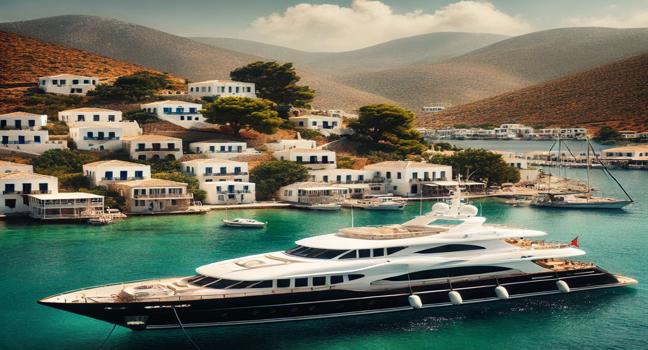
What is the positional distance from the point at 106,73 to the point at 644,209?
279ft

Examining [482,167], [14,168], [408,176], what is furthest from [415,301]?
[482,167]

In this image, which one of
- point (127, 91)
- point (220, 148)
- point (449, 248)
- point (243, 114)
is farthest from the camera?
point (127, 91)

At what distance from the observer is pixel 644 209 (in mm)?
74875

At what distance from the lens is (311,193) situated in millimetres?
78562

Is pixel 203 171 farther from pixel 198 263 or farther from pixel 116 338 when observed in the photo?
pixel 116 338

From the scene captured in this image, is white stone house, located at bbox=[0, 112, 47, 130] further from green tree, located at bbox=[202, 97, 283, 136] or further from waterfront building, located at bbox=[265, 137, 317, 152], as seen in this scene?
waterfront building, located at bbox=[265, 137, 317, 152]

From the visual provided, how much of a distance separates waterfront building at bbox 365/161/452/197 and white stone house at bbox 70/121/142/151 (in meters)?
28.2

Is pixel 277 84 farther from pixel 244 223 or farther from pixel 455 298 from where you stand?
pixel 455 298

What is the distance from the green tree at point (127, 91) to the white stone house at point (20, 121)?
17.1m

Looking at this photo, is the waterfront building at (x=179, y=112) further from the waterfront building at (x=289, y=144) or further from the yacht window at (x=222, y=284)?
the yacht window at (x=222, y=284)

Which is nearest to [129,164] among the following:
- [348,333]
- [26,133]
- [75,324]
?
[26,133]

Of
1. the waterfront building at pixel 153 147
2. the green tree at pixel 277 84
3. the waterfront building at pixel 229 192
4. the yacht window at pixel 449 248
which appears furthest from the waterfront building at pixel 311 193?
the yacht window at pixel 449 248

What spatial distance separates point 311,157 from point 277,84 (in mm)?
27351

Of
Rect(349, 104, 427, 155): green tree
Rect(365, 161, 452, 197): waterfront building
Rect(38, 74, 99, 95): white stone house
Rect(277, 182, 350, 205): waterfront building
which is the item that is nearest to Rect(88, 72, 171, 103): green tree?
Rect(38, 74, 99, 95): white stone house
